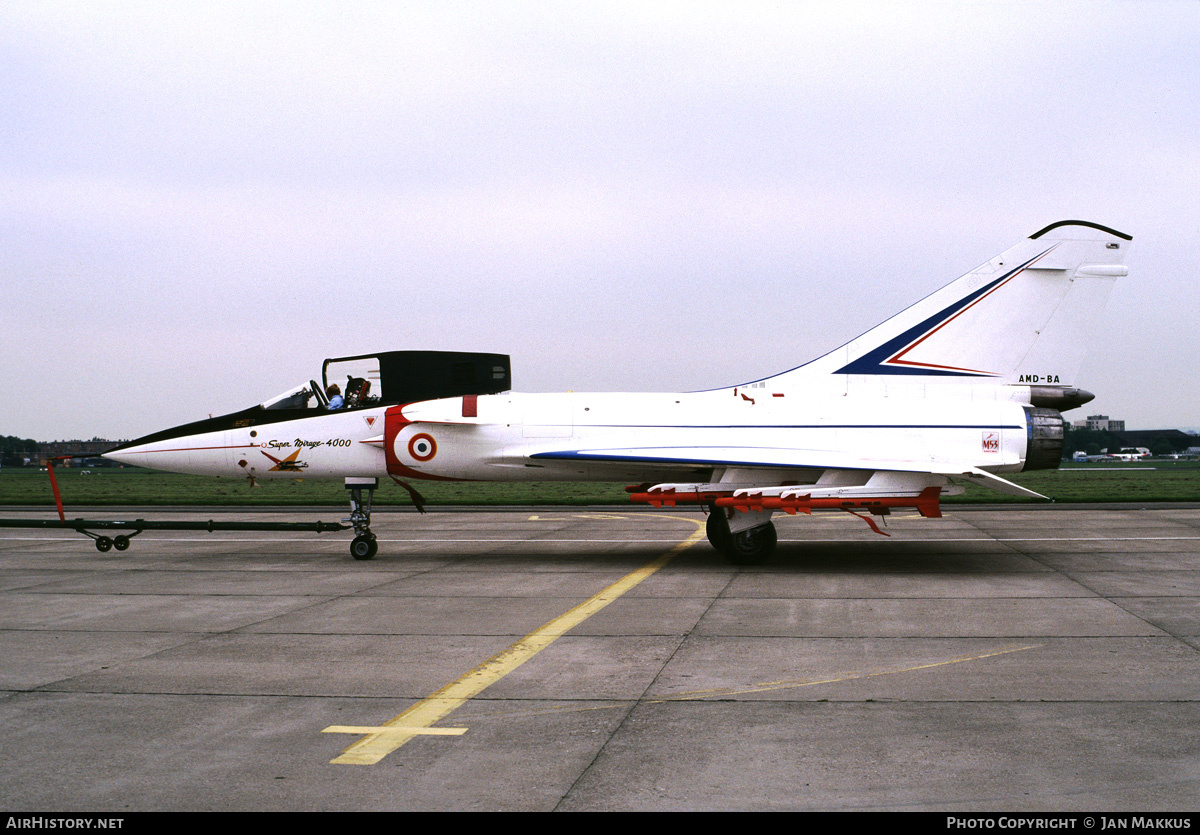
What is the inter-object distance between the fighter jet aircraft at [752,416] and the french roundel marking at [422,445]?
3cm

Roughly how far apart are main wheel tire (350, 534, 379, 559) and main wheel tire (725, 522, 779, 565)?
214 inches

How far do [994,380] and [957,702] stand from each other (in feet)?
29.6

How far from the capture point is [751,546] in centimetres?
1363

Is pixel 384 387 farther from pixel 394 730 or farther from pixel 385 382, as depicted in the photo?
pixel 394 730

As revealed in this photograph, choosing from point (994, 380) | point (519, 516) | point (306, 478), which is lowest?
point (519, 516)

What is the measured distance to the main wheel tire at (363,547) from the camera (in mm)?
14586

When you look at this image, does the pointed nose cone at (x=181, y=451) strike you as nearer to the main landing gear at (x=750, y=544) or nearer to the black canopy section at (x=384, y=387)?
the black canopy section at (x=384, y=387)

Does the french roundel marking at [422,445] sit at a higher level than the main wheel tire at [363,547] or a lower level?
higher

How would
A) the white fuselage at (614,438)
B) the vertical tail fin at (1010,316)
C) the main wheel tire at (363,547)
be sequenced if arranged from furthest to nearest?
the main wheel tire at (363,547)
the vertical tail fin at (1010,316)
the white fuselage at (614,438)

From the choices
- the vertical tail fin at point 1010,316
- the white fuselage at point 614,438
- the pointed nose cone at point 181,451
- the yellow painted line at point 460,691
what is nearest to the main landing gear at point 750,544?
the white fuselage at point 614,438

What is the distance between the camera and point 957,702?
6562 millimetres

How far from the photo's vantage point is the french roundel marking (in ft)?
47.6
